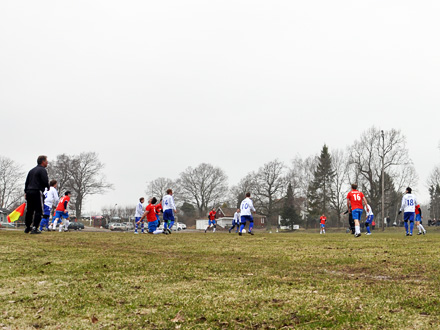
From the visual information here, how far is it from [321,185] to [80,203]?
49137 millimetres

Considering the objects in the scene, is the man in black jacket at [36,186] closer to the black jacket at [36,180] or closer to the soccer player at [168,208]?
the black jacket at [36,180]

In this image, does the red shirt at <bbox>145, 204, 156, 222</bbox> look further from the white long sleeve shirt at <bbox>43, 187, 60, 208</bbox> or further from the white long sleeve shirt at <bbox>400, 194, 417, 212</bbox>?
the white long sleeve shirt at <bbox>400, 194, 417, 212</bbox>

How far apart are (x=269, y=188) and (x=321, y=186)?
445 inches

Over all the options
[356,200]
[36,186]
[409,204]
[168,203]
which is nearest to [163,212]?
[168,203]

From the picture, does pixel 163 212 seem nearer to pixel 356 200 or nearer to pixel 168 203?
pixel 168 203

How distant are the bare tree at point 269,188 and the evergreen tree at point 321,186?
679 cm

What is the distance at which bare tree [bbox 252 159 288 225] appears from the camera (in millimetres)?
88625

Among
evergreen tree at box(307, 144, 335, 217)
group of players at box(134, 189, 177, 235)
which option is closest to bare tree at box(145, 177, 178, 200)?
evergreen tree at box(307, 144, 335, 217)

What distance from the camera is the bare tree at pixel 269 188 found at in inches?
3489

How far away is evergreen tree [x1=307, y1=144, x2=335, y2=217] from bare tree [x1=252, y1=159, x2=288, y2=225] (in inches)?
267

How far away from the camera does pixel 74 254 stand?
8.20m

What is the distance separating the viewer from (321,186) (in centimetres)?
8506

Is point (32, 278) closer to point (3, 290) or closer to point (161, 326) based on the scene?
point (3, 290)

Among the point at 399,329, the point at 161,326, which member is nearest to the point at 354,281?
the point at 399,329
